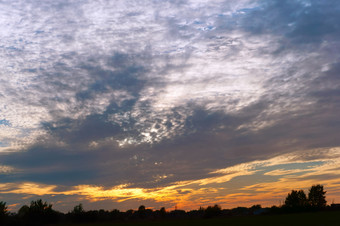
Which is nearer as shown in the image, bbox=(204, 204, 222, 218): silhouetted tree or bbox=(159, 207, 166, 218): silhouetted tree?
bbox=(204, 204, 222, 218): silhouetted tree

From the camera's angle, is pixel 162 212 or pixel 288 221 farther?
pixel 162 212

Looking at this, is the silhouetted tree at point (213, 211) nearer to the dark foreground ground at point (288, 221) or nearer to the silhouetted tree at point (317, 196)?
the silhouetted tree at point (317, 196)

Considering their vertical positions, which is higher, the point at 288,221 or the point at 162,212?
the point at 162,212

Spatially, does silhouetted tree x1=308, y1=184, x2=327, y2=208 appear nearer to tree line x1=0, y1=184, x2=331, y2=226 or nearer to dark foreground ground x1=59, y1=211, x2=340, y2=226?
tree line x1=0, y1=184, x2=331, y2=226

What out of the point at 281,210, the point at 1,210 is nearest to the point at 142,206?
the point at 281,210

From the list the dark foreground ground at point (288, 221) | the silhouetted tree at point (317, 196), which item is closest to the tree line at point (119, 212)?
the silhouetted tree at point (317, 196)

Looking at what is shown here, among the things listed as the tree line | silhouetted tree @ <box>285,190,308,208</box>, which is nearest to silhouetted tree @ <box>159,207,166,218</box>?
the tree line

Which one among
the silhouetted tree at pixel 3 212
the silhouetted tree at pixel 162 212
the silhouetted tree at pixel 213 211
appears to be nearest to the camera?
the silhouetted tree at pixel 3 212

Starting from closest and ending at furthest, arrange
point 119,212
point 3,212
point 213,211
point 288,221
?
point 288,221
point 3,212
point 213,211
point 119,212

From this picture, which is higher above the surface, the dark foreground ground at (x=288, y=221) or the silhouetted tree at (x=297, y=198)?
the silhouetted tree at (x=297, y=198)

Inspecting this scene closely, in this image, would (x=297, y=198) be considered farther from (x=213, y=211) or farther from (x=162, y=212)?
(x=162, y=212)

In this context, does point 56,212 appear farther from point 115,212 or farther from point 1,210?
point 115,212

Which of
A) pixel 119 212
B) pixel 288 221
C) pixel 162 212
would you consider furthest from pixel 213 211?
pixel 288 221

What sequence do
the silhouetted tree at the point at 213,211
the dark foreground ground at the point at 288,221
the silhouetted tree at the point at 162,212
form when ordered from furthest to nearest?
the silhouetted tree at the point at 162,212 < the silhouetted tree at the point at 213,211 < the dark foreground ground at the point at 288,221
